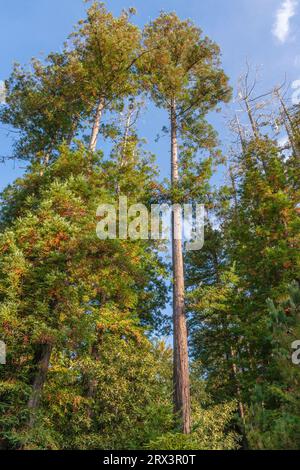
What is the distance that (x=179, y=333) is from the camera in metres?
11.5

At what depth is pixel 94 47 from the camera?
1630 centimetres

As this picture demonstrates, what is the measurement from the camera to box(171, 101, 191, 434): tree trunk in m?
9.91

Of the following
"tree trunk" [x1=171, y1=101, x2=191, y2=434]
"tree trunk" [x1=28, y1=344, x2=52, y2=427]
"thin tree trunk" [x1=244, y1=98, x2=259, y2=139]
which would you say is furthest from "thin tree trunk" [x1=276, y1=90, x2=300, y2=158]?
"tree trunk" [x1=28, y1=344, x2=52, y2=427]

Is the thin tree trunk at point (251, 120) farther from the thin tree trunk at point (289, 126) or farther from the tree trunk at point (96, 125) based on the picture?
the tree trunk at point (96, 125)

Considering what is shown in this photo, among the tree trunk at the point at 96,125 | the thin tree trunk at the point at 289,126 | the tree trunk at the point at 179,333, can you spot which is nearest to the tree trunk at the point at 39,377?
the tree trunk at the point at 179,333

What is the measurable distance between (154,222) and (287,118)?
10.5 meters

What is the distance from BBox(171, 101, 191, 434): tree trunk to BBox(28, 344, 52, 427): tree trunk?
3518 millimetres

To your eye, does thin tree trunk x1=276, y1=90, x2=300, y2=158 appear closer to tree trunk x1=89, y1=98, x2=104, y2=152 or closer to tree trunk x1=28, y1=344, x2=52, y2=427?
tree trunk x1=89, y1=98, x2=104, y2=152

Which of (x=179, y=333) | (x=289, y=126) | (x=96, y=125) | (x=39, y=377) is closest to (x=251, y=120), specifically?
(x=289, y=126)

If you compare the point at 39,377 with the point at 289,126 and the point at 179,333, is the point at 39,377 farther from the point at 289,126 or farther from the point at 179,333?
the point at 289,126

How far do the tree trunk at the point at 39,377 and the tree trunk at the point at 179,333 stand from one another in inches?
138

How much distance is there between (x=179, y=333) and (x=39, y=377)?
13.9 ft
